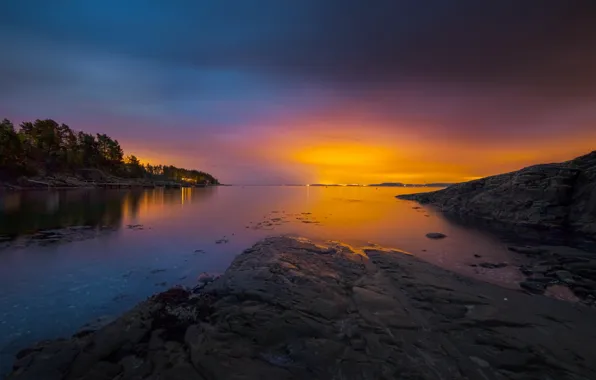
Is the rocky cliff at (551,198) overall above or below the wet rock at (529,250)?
above

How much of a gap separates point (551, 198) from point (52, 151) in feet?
523

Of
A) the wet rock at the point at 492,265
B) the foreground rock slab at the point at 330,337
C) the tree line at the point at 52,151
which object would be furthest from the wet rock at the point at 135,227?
the tree line at the point at 52,151

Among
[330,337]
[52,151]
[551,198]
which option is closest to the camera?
[330,337]

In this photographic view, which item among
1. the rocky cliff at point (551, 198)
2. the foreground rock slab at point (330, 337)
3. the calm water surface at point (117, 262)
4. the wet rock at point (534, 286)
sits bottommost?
the calm water surface at point (117, 262)

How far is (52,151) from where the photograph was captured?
106 m

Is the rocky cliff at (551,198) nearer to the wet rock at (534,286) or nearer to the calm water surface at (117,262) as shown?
the calm water surface at (117,262)

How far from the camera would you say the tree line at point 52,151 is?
3354 inches

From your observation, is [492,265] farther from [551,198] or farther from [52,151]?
Answer: [52,151]

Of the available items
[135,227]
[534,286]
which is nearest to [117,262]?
[135,227]

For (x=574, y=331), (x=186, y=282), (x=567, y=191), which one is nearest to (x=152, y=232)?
(x=186, y=282)

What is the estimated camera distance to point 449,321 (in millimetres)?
7301

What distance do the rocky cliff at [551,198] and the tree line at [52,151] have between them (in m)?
138

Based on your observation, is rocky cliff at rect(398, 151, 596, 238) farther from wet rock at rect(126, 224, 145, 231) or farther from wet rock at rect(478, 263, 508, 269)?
wet rock at rect(126, 224, 145, 231)

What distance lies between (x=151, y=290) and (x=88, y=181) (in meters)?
135
